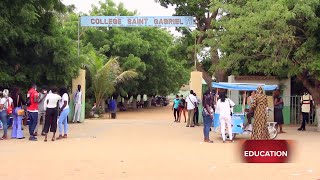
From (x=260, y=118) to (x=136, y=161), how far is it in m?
3.79

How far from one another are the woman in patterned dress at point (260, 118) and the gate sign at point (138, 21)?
12.1m

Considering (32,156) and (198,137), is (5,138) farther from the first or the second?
(198,137)

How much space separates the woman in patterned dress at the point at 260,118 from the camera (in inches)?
461

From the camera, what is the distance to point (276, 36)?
16.1 m

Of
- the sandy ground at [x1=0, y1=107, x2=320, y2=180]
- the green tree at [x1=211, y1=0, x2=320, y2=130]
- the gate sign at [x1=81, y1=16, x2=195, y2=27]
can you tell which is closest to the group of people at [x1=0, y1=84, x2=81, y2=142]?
the sandy ground at [x1=0, y1=107, x2=320, y2=180]

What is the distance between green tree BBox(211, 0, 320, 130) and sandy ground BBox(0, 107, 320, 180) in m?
3.69

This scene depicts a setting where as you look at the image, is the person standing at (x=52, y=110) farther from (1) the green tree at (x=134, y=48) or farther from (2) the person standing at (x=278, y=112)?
(1) the green tree at (x=134, y=48)

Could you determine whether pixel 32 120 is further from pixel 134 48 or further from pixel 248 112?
pixel 134 48

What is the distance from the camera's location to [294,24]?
55.5 feet

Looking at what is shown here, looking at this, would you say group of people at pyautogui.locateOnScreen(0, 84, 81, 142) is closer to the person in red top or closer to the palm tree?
the person in red top

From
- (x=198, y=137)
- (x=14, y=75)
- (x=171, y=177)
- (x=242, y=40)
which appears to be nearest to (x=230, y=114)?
(x=198, y=137)

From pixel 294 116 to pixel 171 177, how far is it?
1565 cm

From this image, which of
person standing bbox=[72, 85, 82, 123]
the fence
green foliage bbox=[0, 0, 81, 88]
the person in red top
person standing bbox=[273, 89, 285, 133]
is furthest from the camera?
the fence

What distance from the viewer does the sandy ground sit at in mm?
8273
